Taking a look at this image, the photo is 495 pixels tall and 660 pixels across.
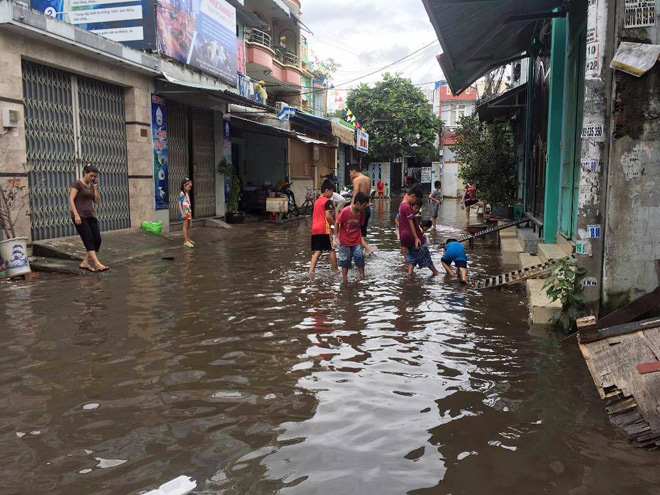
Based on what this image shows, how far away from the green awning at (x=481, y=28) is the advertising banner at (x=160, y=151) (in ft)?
22.0

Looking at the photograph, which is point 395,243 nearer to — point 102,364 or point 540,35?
point 540,35

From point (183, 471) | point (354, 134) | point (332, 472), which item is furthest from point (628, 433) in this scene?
point (354, 134)

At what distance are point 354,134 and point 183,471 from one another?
27208 millimetres

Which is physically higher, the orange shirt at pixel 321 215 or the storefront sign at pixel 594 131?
the storefront sign at pixel 594 131

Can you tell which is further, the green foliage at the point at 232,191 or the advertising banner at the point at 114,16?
the green foliage at the point at 232,191

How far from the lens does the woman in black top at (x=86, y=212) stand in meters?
8.60

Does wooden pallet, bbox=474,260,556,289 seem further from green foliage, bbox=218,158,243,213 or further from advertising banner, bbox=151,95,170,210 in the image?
green foliage, bbox=218,158,243,213

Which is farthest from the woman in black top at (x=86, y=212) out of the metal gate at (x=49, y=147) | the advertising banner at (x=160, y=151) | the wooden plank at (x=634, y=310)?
the wooden plank at (x=634, y=310)

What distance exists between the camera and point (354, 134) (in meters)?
29.0

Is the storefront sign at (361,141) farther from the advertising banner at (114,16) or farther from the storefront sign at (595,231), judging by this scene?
the storefront sign at (595,231)

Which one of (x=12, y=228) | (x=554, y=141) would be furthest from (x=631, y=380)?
(x=12, y=228)

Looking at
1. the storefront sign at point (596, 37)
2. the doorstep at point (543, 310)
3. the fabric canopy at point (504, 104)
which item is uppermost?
the fabric canopy at point (504, 104)

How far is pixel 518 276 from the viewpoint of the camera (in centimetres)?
707

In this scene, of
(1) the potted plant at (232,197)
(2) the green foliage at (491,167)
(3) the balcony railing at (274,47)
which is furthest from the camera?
(3) the balcony railing at (274,47)
